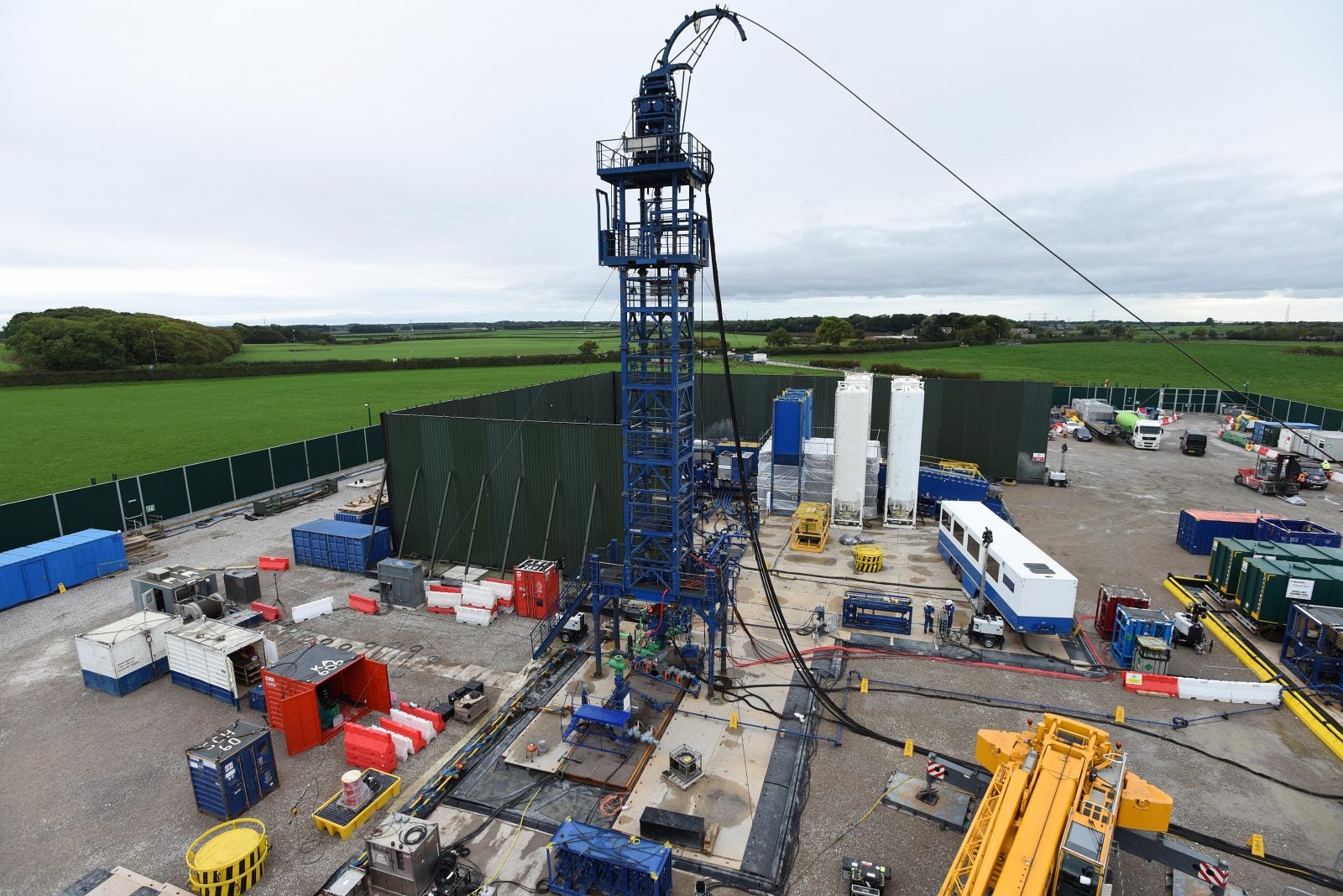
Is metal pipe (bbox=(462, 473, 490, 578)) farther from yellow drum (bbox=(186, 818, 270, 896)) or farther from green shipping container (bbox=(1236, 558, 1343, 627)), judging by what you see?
green shipping container (bbox=(1236, 558, 1343, 627))

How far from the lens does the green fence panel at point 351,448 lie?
4519 centimetres

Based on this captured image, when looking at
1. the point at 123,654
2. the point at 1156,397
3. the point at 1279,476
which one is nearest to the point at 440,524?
the point at 123,654

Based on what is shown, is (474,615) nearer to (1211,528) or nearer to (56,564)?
(56,564)

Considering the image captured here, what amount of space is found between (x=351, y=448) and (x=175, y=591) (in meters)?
25.4

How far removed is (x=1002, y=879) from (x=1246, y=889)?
21.5 feet

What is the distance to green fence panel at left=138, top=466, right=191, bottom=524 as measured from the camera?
32.6 m

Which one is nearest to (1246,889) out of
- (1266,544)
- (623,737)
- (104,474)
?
(623,737)

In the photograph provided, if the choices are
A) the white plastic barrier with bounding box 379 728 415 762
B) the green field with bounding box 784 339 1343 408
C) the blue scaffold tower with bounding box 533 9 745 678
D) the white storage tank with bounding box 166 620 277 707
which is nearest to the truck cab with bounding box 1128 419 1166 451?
the green field with bounding box 784 339 1343 408

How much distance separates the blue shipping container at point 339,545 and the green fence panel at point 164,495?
37.1 ft

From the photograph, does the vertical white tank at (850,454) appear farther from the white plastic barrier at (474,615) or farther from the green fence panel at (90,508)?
the green fence panel at (90,508)

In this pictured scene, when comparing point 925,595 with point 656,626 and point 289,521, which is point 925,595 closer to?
point 656,626

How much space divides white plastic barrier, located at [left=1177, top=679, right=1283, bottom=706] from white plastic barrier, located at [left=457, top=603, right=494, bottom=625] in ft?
70.6

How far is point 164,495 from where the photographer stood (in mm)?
33531

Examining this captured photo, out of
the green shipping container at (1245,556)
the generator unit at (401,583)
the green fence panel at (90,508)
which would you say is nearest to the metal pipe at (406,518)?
the generator unit at (401,583)
